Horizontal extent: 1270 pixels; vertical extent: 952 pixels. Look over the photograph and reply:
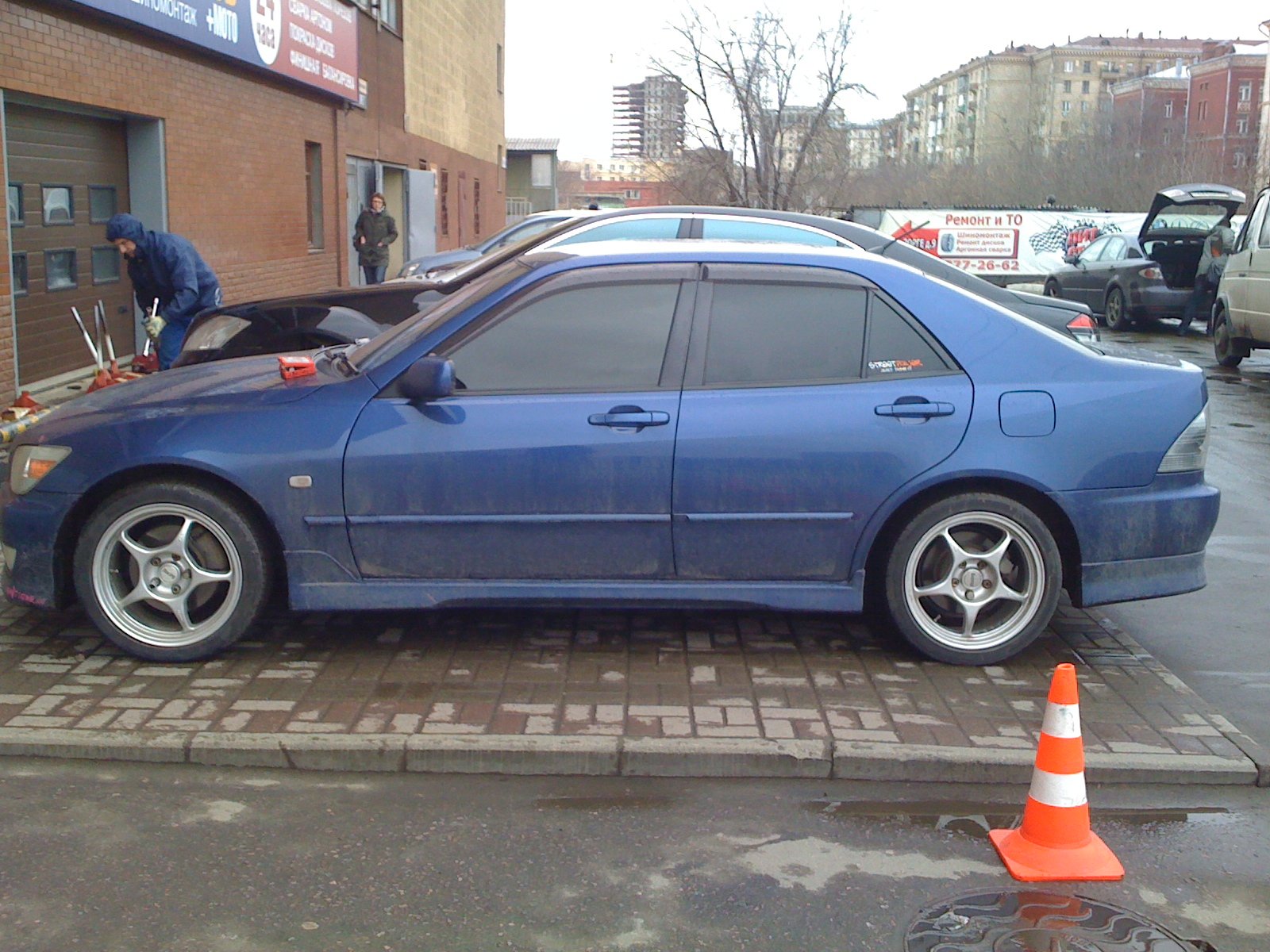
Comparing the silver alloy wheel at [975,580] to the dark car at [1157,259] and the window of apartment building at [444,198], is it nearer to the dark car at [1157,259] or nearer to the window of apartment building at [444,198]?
the dark car at [1157,259]

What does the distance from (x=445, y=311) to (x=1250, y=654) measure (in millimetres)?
3592

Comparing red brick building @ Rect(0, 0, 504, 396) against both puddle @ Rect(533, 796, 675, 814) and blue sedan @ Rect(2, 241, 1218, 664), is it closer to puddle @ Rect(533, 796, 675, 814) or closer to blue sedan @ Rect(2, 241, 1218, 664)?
blue sedan @ Rect(2, 241, 1218, 664)

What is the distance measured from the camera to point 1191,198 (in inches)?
842

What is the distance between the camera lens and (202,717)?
4.62 metres

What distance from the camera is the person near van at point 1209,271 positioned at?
1948 cm

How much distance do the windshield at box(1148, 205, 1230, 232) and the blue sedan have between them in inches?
721

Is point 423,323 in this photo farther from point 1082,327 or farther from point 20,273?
point 20,273

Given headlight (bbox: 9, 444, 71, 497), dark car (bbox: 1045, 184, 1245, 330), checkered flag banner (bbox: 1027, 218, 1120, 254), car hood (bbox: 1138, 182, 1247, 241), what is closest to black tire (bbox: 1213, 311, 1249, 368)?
dark car (bbox: 1045, 184, 1245, 330)

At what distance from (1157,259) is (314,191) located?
13128mm

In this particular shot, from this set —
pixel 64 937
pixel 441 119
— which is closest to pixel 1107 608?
pixel 64 937

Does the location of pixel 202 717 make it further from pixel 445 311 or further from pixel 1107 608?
pixel 1107 608

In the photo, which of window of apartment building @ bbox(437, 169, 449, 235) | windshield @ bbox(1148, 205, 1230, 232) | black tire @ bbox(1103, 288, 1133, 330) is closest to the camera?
black tire @ bbox(1103, 288, 1133, 330)

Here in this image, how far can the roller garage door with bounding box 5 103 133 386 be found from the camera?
11.1m

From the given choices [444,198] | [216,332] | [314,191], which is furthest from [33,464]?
[444,198]
